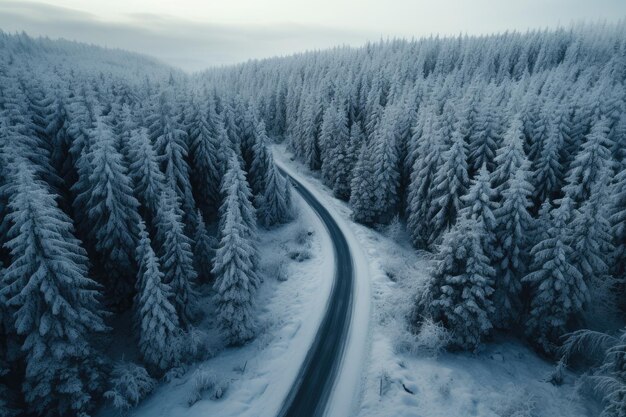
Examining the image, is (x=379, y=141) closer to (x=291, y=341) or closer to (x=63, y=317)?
(x=291, y=341)

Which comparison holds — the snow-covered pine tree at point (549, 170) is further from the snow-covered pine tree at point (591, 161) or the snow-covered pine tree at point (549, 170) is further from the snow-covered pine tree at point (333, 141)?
the snow-covered pine tree at point (333, 141)

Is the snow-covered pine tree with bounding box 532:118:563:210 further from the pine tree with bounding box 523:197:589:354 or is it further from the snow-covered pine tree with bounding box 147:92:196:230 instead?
the snow-covered pine tree with bounding box 147:92:196:230

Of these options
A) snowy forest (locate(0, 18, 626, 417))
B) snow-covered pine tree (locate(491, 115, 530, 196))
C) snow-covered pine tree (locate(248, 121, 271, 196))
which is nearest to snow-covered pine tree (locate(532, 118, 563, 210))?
snowy forest (locate(0, 18, 626, 417))

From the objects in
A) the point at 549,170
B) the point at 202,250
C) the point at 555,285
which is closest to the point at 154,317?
the point at 202,250


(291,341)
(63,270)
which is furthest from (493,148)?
(63,270)

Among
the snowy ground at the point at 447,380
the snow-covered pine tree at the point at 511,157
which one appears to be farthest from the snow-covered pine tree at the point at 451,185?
the snowy ground at the point at 447,380

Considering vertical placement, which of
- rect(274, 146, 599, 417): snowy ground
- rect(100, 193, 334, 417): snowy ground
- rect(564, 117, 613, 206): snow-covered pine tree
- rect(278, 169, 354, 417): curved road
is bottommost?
rect(100, 193, 334, 417): snowy ground
